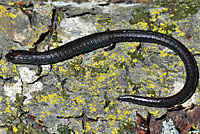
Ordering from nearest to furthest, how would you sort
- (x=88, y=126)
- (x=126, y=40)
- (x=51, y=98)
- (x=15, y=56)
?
(x=88, y=126), (x=51, y=98), (x=15, y=56), (x=126, y=40)

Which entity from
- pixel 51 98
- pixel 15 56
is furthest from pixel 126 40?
pixel 15 56

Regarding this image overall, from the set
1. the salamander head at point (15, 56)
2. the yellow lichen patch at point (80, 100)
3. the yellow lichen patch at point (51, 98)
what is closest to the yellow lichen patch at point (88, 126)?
the yellow lichen patch at point (80, 100)

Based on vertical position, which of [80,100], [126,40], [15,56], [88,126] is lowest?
[88,126]

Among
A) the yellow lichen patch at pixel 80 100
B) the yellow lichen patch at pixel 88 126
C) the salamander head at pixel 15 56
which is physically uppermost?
the salamander head at pixel 15 56

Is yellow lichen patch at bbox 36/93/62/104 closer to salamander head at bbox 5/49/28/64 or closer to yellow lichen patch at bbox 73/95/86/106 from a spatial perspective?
yellow lichen patch at bbox 73/95/86/106

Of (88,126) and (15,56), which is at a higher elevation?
(15,56)

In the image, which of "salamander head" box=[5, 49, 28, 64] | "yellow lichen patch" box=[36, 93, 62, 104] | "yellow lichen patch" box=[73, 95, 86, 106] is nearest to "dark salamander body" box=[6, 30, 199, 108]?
"salamander head" box=[5, 49, 28, 64]

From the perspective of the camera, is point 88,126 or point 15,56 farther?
point 15,56

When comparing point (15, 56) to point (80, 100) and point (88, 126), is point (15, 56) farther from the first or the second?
point (88, 126)

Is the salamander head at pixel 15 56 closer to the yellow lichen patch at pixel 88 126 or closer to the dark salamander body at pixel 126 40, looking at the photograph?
the dark salamander body at pixel 126 40
